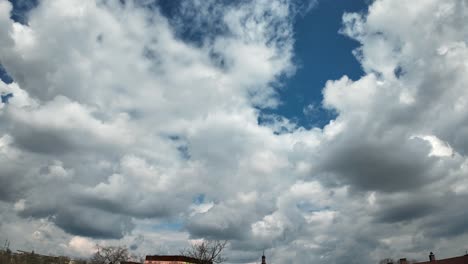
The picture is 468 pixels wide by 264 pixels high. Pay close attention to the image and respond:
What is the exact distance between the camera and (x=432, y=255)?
219ft

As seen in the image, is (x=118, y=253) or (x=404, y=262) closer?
(x=404, y=262)

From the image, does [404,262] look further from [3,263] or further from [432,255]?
[3,263]

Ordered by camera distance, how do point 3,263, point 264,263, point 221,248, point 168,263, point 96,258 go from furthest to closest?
point 3,263 → point 96,258 → point 264,263 → point 221,248 → point 168,263

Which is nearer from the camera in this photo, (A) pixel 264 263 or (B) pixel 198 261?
(B) pixel 198 261

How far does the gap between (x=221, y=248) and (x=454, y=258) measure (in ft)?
131

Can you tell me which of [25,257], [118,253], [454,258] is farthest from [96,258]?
[25,257]

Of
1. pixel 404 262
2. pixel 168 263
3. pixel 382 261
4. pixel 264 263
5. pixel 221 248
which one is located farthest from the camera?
pixel 382 261

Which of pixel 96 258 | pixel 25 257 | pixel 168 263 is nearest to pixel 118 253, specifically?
pixel 96 258

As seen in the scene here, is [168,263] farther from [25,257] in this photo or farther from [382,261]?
[25,257]

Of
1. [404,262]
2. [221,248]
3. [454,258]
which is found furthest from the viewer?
[221,248]

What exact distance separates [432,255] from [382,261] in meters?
51.0

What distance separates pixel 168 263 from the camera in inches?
2516

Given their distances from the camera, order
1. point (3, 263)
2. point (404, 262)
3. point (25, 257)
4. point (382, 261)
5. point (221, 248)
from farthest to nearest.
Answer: point (25, 257), point (3, 263), point (382, 261), point (221, 248), point (404, 262)

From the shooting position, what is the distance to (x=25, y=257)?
179875 millimetres
